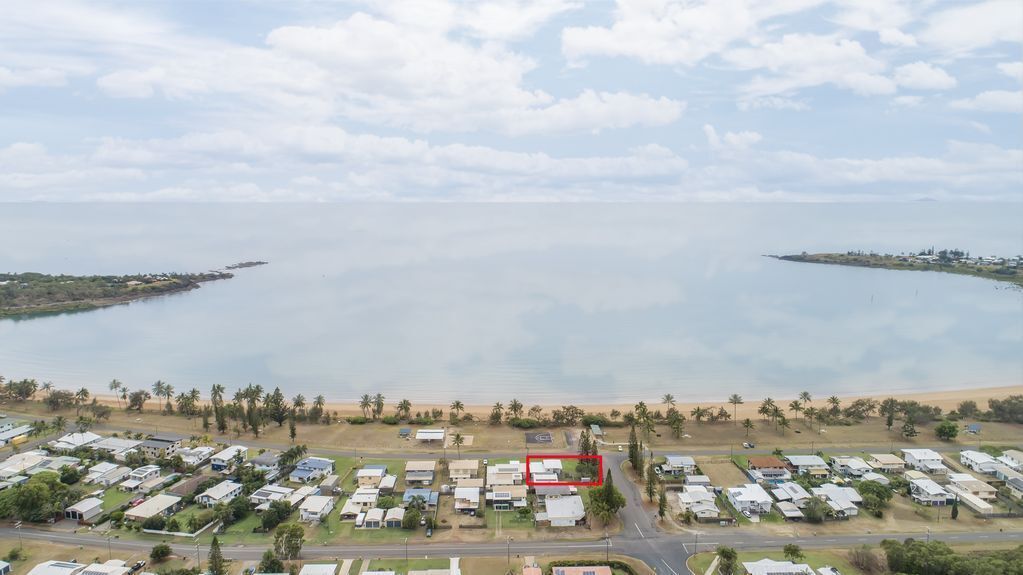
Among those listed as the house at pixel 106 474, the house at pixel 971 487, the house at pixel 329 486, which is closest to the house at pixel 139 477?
the house at pixel 106 474

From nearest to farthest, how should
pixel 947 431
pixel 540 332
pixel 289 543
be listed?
pixel 289 543
pixel 947 431
pixel 540 332

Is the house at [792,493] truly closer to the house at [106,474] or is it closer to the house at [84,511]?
the house at [84,511]

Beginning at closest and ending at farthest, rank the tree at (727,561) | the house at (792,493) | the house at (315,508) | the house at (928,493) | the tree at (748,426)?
1. the tree at (727,561)
2. the house at (315,508)
3. the house at (792,493)
4. the house at (928,493)
5. the tree at (748,426)

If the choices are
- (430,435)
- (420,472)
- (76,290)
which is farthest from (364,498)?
(76,290)

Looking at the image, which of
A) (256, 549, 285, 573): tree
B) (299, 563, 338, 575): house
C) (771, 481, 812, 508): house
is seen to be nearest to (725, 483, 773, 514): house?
(771, 481, 812, 508): house

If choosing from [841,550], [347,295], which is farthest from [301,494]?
[347,295]

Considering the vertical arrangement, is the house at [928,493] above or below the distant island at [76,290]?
below

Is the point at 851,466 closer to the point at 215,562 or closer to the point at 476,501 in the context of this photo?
the point at 476,501
